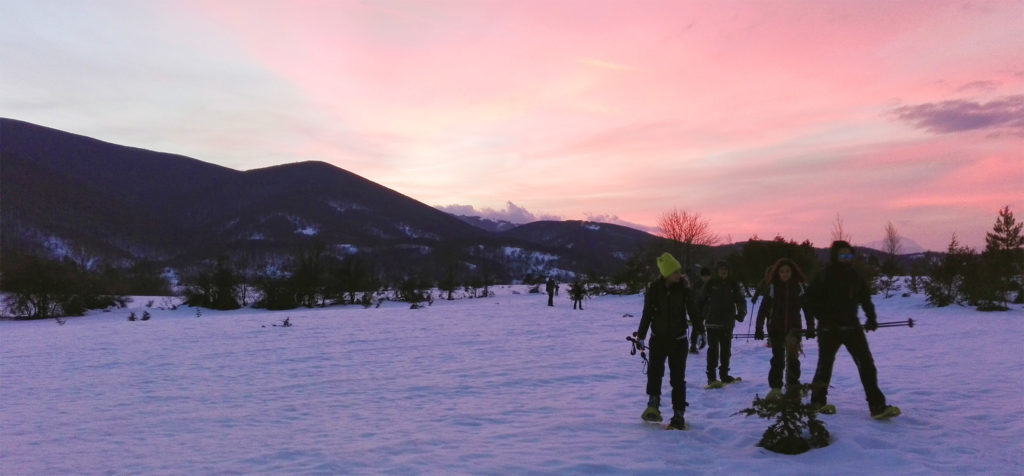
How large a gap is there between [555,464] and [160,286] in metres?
61.7

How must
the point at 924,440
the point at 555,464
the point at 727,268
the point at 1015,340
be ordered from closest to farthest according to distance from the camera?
the point at 555,464 < the point at 924,440 < the point at 727,268 < the point at 1015,340

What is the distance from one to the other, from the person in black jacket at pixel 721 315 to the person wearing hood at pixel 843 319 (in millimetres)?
2370

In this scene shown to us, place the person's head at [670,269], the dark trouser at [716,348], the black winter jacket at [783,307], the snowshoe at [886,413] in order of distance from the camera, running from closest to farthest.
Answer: the snowshoe at [886,413]
the person's head at [670,269]
the black winter jacket at [783,307]
the dark trouser at [716,348]

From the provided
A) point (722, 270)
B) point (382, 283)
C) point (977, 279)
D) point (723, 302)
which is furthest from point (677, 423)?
point (382, 283)

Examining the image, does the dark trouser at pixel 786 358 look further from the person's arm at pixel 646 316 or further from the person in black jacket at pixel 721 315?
the person's arm at pixel 646 316

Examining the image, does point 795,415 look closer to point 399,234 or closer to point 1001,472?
point 1001,472

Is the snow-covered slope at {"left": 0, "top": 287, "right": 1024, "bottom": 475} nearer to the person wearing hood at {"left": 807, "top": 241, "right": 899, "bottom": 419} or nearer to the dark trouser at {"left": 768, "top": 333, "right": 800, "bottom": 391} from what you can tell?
the person wearing hood at {"left": 807, "top": 241, "right": 899, "bottom": 419}

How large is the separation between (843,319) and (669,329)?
183 centimetres

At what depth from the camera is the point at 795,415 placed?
5508mm

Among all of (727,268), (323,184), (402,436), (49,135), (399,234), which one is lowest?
(402,436)

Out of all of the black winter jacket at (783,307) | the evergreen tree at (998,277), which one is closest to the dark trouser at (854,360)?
the black winter jacket at (783,307)

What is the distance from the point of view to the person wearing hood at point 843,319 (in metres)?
6.29

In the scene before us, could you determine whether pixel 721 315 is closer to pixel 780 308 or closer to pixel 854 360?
pixel 780 308

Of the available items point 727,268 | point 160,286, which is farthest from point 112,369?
point 160,286
